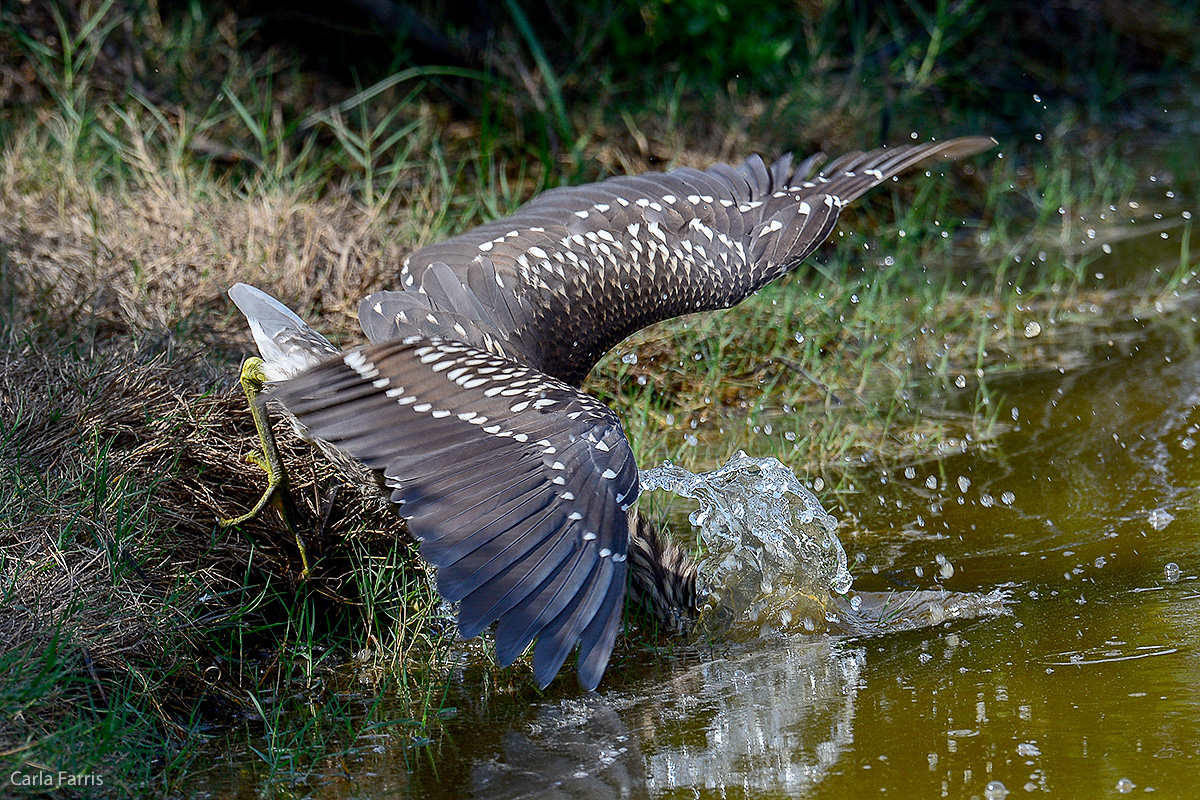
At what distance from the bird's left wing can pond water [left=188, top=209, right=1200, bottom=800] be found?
35 centimetres

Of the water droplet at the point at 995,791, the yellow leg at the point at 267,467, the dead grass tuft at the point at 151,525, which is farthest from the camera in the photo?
the yellow leg at the point at 267,467

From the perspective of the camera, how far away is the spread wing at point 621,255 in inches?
147

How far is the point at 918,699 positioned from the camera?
2.83 metres

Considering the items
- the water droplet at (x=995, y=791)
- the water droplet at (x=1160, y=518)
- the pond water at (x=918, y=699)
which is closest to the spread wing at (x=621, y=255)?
the pond water at (x=918, y=699)

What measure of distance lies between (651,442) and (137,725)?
2.12 m

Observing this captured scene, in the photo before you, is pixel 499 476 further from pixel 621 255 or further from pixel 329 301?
pixel 329 301

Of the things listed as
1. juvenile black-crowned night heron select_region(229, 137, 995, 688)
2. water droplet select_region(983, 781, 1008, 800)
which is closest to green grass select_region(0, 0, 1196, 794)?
juvenile black-crowned night heron select_region(229, 137, 995, 688)

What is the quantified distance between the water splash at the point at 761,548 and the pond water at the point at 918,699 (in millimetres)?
119

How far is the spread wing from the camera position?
12.2 ft

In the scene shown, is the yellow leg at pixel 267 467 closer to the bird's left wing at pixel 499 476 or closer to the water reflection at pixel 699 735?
the bird's left wing at pixel 499 476

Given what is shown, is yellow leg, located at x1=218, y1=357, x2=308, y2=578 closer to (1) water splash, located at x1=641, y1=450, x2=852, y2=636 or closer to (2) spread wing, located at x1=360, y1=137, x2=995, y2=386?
(2) spread wing, located at x1=360, y1=137, x2=995, y2=386

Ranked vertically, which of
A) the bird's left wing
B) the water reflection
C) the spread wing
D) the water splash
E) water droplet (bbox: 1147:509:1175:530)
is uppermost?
the spread wing

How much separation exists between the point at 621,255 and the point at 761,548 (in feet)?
3.27

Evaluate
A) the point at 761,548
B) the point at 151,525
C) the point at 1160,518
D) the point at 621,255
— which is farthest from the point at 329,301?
the point at 1160,518
